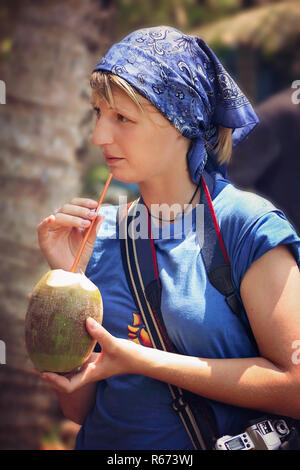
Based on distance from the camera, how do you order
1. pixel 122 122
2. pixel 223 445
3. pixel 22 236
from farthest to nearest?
pixel 22 236 → pixel 122 122 → pixel 223 445

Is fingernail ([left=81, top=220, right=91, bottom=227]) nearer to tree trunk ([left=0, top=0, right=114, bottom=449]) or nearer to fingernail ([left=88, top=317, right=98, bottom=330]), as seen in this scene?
fingernail ([left=88, top=317, right=98, bottom=330])

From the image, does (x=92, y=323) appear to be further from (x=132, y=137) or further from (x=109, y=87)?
(x=109, y=87)

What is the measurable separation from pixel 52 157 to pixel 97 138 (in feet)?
7.83

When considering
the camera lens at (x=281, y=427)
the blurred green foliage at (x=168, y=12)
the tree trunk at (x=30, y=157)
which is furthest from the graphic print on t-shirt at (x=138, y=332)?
the blurred green foliage at (x=168, y=12)

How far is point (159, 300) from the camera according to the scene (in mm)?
2049

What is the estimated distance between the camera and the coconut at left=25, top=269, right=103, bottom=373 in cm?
195

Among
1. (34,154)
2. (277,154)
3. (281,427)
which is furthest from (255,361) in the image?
(34,154)

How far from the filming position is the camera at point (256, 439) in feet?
6.24

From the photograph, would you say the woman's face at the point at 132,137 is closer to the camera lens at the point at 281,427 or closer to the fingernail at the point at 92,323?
the fingernail at the point at 92,323

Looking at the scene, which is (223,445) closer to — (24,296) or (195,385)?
(195,385)

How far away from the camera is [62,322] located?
1.95m

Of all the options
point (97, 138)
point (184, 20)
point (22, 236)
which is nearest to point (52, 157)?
point (22, 236)

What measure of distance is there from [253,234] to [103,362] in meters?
0.64

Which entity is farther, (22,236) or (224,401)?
(22,236)
